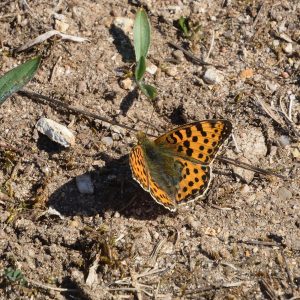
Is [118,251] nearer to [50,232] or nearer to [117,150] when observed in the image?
[50,232]

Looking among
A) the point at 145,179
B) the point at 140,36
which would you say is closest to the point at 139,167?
the point at 145,179

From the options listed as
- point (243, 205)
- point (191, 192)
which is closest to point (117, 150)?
point (191, 192)

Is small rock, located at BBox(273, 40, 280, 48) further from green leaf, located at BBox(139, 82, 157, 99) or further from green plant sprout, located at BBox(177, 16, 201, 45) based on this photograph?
green leaf, located at BBox(139, 82, 157, 99)

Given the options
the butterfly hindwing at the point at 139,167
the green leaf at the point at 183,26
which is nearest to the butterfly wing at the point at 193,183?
the butterfly hindwing at the point at 139,167

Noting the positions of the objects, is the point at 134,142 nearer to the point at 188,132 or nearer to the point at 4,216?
the point at 188,132

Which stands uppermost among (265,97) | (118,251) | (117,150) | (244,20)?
(244,20)

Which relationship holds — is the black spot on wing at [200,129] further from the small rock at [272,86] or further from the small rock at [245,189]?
the small rock at [272,86]
